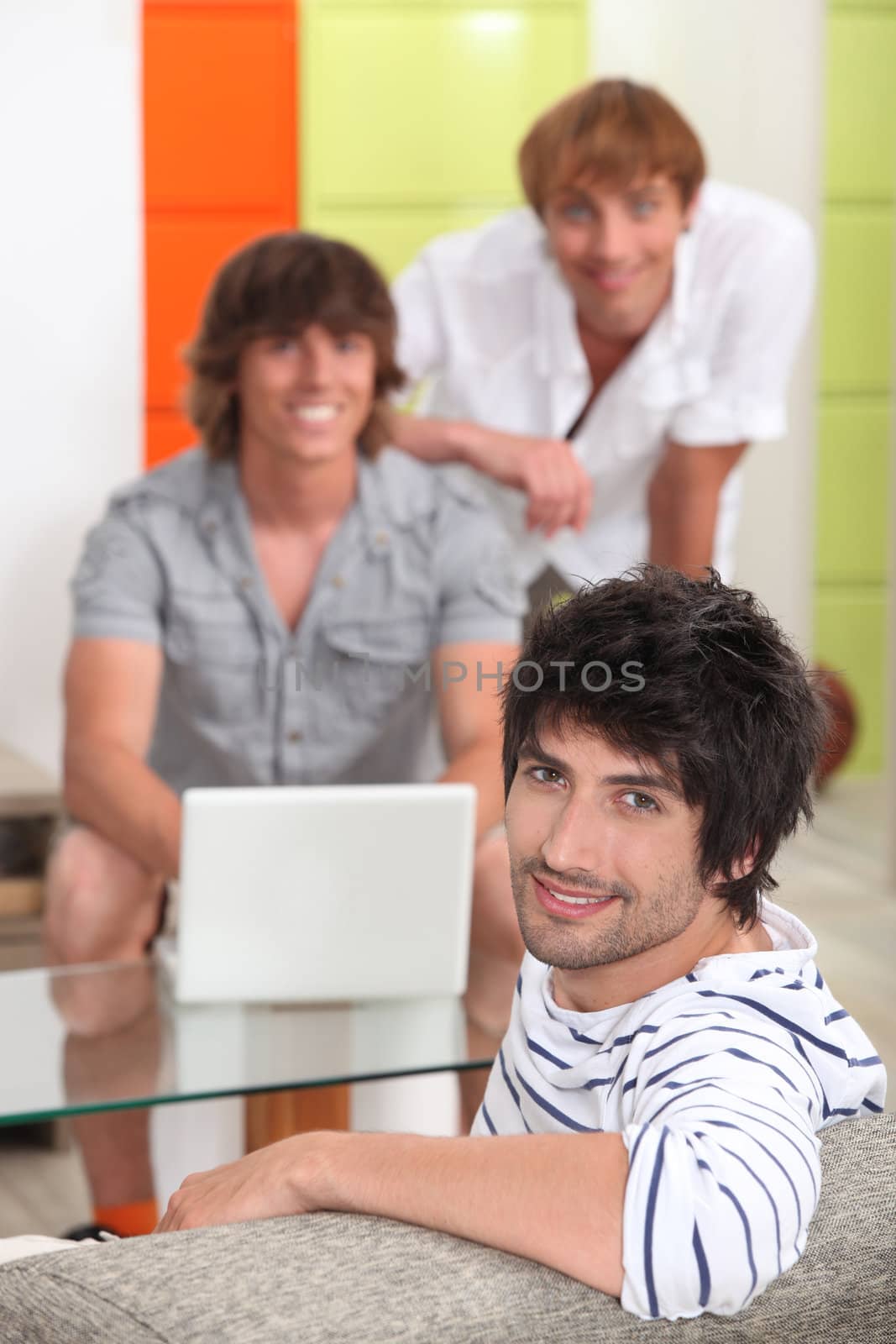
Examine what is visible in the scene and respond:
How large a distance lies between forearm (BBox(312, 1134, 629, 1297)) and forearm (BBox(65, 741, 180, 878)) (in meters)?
1.20

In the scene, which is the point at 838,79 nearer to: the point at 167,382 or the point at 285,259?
the point at 167,382

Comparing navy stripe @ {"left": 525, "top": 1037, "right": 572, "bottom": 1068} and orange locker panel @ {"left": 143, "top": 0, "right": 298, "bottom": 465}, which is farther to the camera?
orange locker panel @ {"left": 143, "top": 0, "right": 298, "bottom": 465}

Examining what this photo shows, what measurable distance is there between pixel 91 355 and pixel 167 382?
1.14 metres

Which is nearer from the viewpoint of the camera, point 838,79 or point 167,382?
point 167,382

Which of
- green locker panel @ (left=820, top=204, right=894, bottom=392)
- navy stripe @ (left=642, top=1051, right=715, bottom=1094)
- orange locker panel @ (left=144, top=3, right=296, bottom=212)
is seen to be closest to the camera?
navy stripe @ (left=642, top=1051, right=715, bottom=1094)

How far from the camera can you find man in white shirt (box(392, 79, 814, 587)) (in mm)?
2629

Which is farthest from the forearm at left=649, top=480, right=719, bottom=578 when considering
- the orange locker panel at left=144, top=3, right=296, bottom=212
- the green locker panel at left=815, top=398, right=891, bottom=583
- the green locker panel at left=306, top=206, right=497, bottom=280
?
the green locker panel at left=815, top=398, right=891, bottom=583

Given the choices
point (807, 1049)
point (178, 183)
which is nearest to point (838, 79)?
point (178, 183)

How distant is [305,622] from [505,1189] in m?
1.64

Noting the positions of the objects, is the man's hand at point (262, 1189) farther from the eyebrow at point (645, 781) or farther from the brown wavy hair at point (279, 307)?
the brown wavy hair at point (279, 307)

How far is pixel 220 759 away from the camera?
7.95ft

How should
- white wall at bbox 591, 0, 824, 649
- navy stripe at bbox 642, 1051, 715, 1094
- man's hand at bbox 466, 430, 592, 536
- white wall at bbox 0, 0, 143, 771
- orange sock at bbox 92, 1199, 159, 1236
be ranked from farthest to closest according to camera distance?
white wall at bbox 591, 0, 824, 649 < white wall at bbox 0, 0, 143, 771 < man's hand at bbox 466, 430, 592, 536 < orange sock at bbox 92, 1199, 159, 1236 < navy stripe at bbox 642, 1051, 715, 1094

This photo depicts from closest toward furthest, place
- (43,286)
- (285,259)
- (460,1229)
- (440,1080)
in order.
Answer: (460,1229), (440,1080), (285,259), (43,286)

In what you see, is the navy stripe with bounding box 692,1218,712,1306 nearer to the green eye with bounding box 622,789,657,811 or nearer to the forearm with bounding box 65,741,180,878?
the green eye with bounding box 622,789,657,811
